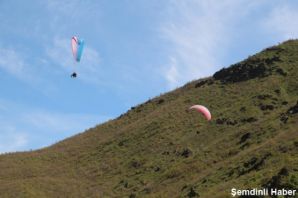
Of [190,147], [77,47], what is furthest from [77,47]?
[190,147]

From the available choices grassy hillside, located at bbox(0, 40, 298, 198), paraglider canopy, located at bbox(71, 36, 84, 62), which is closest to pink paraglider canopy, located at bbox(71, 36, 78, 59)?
paraglider canopy, located at bbox(71, 36, 84, 62)

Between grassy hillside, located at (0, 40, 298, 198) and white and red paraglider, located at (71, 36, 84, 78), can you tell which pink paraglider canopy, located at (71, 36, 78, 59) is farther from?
grassy hillside, located at (0, 40, 298, 198)

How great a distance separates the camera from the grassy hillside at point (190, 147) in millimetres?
36875

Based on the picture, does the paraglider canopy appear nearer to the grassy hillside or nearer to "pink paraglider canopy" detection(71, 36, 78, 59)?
"pink paraglider canopy" detection(71, 36, 78, 59)

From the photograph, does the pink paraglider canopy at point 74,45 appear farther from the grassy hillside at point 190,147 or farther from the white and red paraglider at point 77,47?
the grassy hillside at point 190,147

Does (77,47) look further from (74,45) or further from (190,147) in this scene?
(190,147)

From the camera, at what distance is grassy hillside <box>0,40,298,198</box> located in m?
36.9

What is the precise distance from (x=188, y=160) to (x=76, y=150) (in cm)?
2484

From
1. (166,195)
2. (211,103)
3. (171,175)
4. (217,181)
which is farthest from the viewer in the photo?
(211,103)

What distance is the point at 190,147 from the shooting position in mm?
55781

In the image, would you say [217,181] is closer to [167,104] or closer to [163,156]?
[163,156]

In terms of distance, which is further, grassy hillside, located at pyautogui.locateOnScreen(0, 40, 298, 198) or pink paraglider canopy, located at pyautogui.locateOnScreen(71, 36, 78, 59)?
pink paraglider canopy, located at pyautogui.locateOnScreen(71, 36, 78, 59)

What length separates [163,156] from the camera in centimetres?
5728

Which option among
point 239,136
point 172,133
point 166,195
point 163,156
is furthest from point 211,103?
point 166,195
